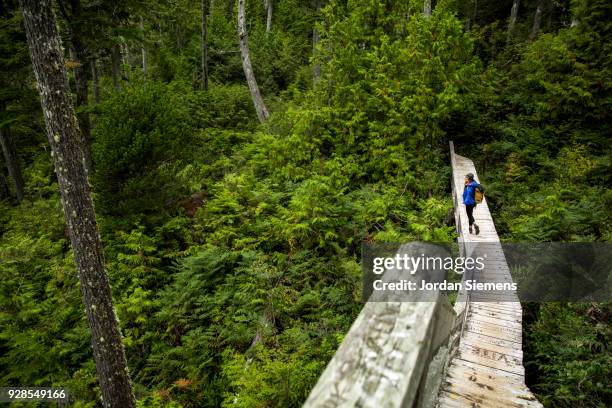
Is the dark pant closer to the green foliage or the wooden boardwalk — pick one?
the wooden boardwalk

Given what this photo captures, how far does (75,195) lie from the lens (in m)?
5.77

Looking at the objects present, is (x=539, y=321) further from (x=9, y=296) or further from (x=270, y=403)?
(x=9, y=296)

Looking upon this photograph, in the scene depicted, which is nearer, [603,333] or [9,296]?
[603,333]

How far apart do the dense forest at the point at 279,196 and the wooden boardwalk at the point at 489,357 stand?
0.66 m

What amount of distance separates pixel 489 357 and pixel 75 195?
7400mm

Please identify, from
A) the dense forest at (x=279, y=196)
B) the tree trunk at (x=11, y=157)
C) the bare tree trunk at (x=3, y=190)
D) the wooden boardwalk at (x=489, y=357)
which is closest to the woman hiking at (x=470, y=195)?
the dense forest at (x=279, y=196)

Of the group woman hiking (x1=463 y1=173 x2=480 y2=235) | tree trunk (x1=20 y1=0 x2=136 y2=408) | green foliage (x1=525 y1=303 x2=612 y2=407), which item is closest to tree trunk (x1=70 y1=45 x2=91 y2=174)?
tree trunk (x1=20 y1=0 x2=136 y2=408)

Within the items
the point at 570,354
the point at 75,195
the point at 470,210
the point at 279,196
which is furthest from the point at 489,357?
the point at 279,196

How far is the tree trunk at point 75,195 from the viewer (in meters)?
Result: 5.19

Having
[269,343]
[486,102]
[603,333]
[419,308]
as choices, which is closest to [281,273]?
[269,343]

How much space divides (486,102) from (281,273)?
15.3 m

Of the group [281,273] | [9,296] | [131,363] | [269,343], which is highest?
[281,273]

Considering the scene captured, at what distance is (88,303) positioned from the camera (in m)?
6.16

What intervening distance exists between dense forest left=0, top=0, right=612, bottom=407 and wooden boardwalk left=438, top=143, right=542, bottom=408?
660mm
